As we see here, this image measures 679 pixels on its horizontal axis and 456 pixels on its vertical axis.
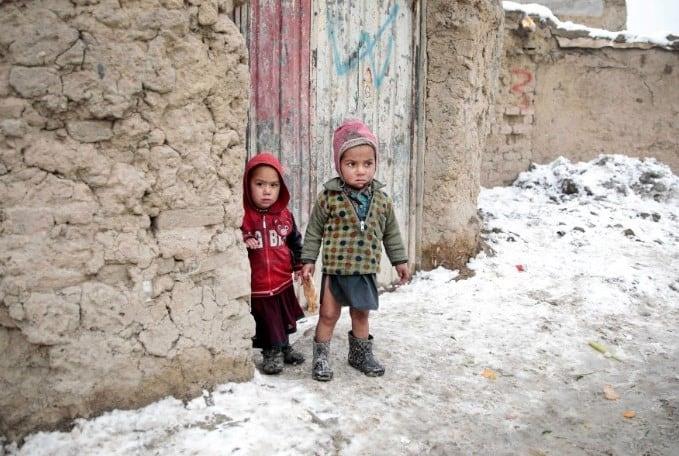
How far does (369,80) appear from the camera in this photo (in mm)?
4086

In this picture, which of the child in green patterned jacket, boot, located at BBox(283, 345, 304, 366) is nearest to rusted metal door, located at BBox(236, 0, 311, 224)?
the child in green patterned jacket

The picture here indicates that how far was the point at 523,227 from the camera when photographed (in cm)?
595

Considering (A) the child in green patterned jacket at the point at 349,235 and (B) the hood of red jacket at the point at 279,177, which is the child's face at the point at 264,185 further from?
(A) the child in green patterned jacket at the point at 349,235

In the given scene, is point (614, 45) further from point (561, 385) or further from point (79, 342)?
point (79, 342)

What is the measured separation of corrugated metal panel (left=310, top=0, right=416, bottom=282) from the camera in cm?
378

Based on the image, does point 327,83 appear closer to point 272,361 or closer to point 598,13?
point 272,361

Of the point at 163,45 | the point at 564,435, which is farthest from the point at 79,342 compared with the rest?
the point at 564,435

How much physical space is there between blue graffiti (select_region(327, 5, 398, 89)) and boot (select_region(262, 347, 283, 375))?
1981mm

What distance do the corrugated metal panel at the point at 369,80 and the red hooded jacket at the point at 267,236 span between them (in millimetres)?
1004

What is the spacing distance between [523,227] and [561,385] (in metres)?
3.21

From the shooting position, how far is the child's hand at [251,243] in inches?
109

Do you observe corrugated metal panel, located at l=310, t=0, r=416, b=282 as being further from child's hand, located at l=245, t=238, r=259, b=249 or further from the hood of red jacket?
child's hand, located at l=245, t=238, r=259, b=249

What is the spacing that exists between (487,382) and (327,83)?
2145mm

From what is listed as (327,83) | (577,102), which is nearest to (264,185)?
(327,83)
